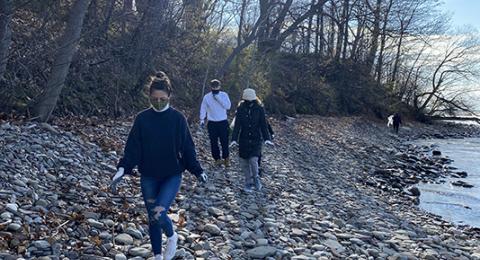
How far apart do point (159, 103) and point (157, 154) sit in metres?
0.52

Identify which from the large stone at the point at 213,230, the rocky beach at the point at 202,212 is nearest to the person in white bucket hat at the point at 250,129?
the rocky beach at the point at 202,212

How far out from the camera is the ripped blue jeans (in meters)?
5.00

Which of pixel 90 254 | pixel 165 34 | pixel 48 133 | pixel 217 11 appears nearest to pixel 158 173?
pixel 90 254

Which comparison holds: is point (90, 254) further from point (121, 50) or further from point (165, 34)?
point (165, 34)

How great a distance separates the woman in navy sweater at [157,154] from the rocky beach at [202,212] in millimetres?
840

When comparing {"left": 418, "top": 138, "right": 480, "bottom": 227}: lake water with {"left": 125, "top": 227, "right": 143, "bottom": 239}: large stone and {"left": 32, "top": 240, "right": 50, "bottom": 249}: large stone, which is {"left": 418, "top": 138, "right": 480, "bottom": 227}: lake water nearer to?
{"left": 125, "top": 227, "right": 143, "bottom": 239}: large stone

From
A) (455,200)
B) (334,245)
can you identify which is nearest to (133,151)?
(334,245)

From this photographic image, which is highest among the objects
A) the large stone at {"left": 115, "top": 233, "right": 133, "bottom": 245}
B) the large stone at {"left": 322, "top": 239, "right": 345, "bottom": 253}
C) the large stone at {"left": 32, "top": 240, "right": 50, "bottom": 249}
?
the large stone at {"left": 32, "top": 240, "right": 50, "bottom": 249}

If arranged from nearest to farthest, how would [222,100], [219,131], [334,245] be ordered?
1. [334,245]
2. [222,100]
3. [219,131]

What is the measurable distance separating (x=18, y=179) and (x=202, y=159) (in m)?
5.63

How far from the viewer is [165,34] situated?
18.0 m

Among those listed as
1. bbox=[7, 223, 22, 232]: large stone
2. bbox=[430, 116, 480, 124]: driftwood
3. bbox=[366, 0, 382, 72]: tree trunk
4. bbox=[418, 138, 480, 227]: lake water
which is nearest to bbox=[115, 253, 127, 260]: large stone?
bbox=[7, 223, 22, 232]: large stone

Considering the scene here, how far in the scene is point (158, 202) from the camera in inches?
197

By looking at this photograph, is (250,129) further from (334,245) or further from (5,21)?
(5,21)
